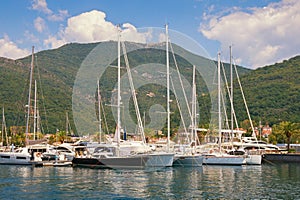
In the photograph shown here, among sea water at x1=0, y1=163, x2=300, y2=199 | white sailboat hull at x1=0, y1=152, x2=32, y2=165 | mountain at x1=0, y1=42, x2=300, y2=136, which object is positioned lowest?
sea water at x1=0, y1=163, x2=300, y2=199

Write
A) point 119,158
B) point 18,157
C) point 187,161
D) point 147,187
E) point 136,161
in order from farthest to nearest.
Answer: point 18,157 < point 187,161 < point 119,158 < point 136,161 < point 147,187

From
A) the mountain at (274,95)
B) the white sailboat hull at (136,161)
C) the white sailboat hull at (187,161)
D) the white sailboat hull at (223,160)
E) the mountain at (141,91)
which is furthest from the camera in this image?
the mountain at (274,95)

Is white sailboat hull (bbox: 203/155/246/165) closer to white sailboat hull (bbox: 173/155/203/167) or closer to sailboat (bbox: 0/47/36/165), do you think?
white sailboat hull (bbox: 173/155/203/167)

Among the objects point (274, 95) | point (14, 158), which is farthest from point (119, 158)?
point (274, 95)

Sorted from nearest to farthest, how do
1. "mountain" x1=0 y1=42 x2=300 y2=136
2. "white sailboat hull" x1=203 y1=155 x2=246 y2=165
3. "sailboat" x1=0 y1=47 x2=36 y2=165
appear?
"white sailboat hull" x1=203 y1=155 x2=246 y2=165 → "sailboat" x1=0 y1=47 x2=36 y2=165 → "mountain" x1=0 y1=42 x2=300 y2=136

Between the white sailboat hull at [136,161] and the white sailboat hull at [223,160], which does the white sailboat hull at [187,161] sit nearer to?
the white sailboat hull at [136,161]

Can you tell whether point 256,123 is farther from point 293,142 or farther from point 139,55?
point 139,55

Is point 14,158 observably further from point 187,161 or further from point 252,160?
point 252,160

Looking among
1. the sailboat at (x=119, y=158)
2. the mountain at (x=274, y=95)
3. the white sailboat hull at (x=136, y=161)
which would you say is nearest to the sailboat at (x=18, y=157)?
the sailboat at (x=119, y=158)

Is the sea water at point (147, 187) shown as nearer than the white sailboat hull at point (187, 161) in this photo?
Yes

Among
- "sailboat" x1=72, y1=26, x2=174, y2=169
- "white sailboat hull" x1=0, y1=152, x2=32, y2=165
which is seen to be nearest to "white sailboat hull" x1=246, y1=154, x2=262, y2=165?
"sailboat" x1=72, y1=26, x2=174, y2=169

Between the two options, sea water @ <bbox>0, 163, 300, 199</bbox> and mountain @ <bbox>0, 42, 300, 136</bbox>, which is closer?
sea water @ <bbox>0, 163, 300, 199</bbox>

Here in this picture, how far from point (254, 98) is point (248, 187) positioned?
291 feet

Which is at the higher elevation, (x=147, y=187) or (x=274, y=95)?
(x=274, y=95)
